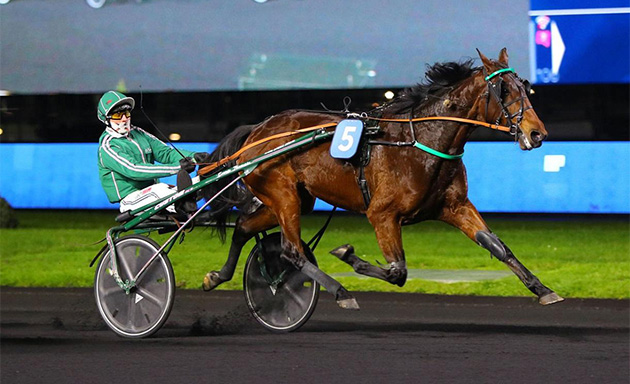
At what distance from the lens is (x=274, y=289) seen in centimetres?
760

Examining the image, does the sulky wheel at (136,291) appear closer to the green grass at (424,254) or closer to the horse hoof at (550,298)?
the green grass at (424,254)

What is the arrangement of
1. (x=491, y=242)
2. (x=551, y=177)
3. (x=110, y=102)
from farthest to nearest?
(x=551, y=177) → (x=110, y=102) → (x=491, y=242)

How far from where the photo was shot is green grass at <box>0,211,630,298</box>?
426 inches

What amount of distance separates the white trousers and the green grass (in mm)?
953

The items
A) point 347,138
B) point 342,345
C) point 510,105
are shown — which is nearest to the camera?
point 510,105

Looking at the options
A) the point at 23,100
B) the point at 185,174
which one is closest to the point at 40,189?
the point at 23,100

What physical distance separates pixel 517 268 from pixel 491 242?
222 mm

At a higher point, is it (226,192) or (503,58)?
(503,58)

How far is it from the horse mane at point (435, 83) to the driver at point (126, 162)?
4.99 feet

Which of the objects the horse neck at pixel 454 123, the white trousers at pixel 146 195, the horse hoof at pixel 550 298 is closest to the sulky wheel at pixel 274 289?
the white trousers at pixel 146 195

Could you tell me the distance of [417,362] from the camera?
6.64 meters

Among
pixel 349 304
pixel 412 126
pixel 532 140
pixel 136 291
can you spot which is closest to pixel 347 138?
pixel 412 126

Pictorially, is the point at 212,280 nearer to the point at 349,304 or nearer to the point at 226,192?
the point at 226,192

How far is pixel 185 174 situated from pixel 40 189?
48.0 feet
